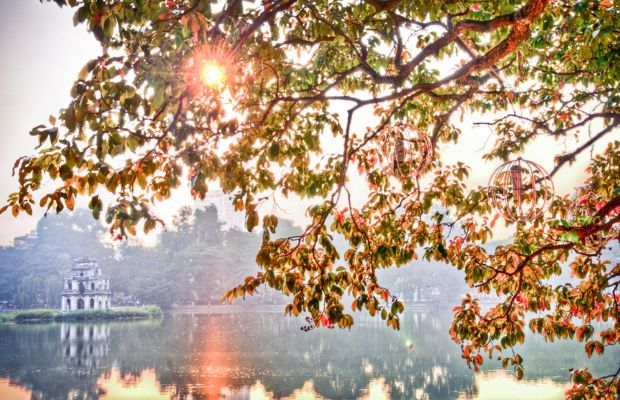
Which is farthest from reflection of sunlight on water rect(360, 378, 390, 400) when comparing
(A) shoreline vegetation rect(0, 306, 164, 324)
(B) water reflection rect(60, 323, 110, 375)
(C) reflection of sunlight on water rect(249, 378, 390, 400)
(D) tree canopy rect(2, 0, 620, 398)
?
(A) shoreline vegetation rect(0, 306, 164, 324)

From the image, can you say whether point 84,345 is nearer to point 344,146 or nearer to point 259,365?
point 259,365

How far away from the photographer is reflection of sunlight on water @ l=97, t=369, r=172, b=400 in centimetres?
1734

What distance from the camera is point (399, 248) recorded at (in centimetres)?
405

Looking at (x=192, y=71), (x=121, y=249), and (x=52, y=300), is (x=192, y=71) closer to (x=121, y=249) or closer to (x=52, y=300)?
(x=52, y=300)

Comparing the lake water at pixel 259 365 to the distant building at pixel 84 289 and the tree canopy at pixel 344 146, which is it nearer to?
the distant building at pixel 84 289

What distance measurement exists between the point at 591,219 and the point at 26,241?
64.4 m

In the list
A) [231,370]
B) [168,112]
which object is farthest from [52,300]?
[168,112]

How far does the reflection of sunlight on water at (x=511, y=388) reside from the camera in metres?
16.4

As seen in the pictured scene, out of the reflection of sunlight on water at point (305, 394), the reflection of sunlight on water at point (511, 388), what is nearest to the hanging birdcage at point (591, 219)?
the reflection of sunlight on water at point (511, 388)

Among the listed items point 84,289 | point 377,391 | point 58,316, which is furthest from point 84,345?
point 377,391

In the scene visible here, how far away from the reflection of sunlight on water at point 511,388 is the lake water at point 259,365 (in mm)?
33

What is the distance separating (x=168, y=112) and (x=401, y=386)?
1677 centimetres

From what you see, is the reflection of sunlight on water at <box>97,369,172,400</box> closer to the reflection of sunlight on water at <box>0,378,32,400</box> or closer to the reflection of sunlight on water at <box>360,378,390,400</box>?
the reflection of sunlight on water at <box>0,378,32,400</box>

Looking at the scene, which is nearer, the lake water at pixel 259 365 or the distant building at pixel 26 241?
the lake water at pixel 259 365
